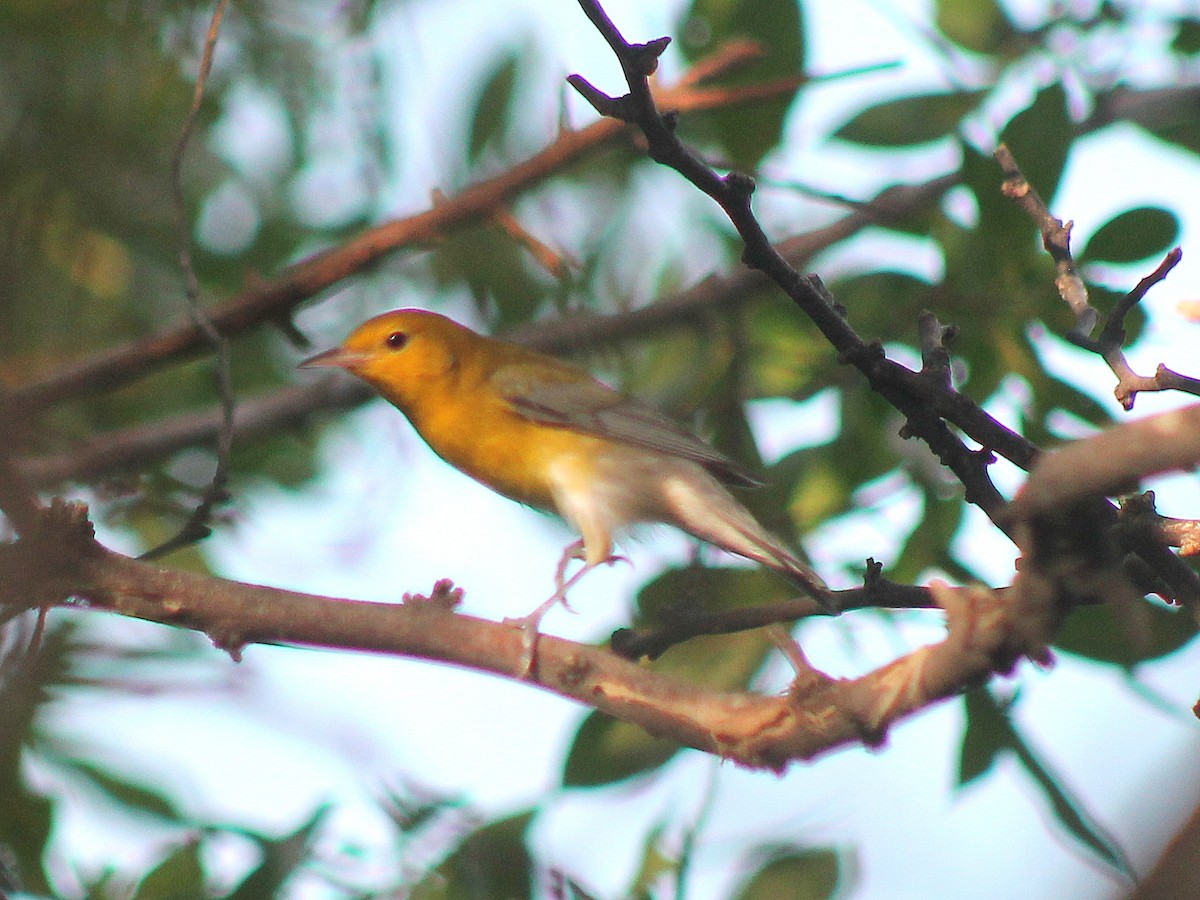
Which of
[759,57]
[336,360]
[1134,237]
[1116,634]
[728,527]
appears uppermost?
[759,57]

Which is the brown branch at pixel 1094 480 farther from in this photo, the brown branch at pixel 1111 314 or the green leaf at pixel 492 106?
the green leaf at pixel 492 106

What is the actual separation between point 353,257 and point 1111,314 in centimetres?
276

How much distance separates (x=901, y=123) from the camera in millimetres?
4527

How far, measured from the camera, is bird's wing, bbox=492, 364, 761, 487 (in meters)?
4.33

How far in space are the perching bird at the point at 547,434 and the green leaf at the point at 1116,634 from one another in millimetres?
1006

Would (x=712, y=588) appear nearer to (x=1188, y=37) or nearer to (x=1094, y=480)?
(x=1094, y=480)

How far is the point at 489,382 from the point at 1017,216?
7.36 ft

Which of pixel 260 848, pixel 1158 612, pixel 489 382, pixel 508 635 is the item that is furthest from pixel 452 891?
pixel 489 382

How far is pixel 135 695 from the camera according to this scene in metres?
2.67

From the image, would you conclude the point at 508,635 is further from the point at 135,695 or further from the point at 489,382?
the point at 489,382

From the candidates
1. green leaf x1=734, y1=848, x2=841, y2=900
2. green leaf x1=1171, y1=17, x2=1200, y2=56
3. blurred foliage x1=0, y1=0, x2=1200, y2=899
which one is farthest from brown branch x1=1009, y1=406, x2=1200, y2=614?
green leaf x1=1171, y1=17, x2=1200, y2=56

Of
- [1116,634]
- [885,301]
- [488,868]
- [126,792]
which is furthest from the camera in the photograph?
[885,301]

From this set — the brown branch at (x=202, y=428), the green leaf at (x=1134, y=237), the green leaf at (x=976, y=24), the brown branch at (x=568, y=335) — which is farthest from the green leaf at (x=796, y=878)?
the green leaf at (x=976, y=24)

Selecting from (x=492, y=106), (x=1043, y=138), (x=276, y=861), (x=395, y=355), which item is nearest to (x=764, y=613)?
(x=276, y=861)
